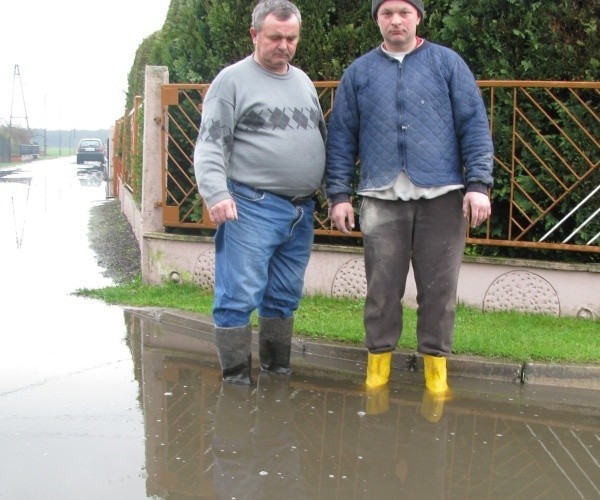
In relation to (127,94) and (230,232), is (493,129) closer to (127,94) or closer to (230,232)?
(230,232)

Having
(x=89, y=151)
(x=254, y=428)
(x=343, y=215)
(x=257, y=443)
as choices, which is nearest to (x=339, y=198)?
(x=343, y=215)

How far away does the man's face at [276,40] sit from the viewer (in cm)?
486

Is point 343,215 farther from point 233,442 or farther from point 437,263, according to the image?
point 233,442

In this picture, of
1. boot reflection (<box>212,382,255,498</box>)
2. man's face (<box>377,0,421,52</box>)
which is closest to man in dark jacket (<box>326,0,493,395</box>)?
man's face (<box>377,0,421,52</box>)

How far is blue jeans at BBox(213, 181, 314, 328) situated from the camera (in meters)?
4.99

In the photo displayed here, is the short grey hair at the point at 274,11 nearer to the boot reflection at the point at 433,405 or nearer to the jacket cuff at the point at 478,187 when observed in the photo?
the jacket cuff at the point at 478,187

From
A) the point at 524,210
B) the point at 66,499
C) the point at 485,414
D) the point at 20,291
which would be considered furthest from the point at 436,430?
the point at 20,291

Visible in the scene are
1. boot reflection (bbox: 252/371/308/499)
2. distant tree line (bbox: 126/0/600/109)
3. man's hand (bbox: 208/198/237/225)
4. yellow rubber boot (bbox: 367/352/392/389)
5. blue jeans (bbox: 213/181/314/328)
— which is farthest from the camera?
distant tree line (bbox: 126/0/600/109)

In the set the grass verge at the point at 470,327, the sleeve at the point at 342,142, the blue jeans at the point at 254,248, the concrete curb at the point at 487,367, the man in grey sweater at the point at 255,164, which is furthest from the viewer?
the grass verge at the point at 470,327

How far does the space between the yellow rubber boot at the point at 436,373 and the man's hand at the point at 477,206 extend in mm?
794

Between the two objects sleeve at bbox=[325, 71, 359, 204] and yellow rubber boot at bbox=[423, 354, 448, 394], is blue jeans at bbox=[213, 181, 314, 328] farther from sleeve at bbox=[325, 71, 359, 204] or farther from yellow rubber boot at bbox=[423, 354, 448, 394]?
yellow rubber boot at bbox=[423, 354, 448, 394]

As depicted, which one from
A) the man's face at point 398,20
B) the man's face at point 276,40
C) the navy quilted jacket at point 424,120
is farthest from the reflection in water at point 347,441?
the man's face at point 398,20

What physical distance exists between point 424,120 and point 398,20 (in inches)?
19.8

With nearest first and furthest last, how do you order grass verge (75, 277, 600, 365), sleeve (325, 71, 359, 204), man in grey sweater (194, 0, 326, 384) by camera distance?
man in grey sweater (194, 0, 326, 384), sleeve (325, 71, 359, 204), grass verge (75, 277, 600, 365)
